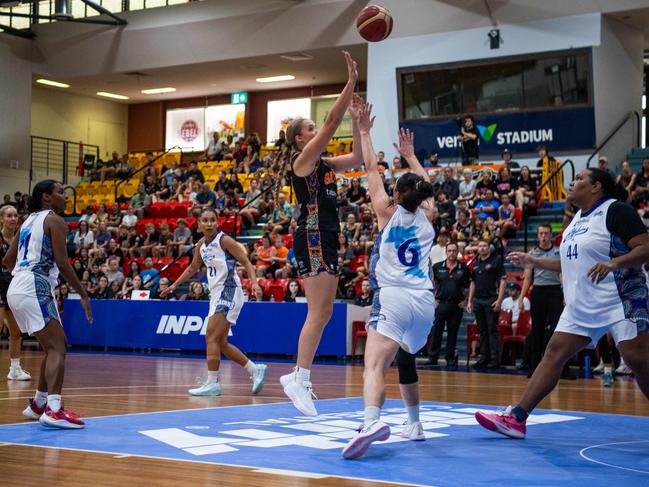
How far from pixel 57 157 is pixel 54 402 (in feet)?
91.8

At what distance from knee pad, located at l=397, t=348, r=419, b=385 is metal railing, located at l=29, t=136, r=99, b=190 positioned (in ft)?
87.5

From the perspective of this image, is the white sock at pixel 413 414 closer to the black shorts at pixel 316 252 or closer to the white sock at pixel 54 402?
the black shorts at pixel 316 252

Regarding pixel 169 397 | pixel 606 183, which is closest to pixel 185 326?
pixel 169 397

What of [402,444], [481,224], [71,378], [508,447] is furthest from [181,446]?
[481,224]

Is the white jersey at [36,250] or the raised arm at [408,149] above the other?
the raised arm at [408,149]

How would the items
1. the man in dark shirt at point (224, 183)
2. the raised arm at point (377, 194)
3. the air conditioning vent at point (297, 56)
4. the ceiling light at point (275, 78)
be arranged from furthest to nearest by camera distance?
the ceiling light at point (275, 78)
the air conditioning vent at point (297, 56)
the man in dark shirt at point (224, 183)
the raised arm at point (377, 194)

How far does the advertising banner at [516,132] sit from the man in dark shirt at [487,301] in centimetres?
820

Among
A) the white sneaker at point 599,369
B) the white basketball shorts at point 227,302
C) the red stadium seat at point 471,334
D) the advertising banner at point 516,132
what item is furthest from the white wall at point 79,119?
the white basketball shorts at point 227,302

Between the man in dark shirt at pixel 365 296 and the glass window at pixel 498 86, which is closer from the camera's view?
the man in dark shirt at pixel 365 296

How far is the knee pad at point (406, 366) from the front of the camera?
602 cm

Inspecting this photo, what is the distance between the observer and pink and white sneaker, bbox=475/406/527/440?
6.27m

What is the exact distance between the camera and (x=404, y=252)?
227 inches

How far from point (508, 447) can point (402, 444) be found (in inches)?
27.3

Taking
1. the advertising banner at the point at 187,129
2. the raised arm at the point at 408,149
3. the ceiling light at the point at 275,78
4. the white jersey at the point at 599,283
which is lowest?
the white jersey at the point at 599,283
